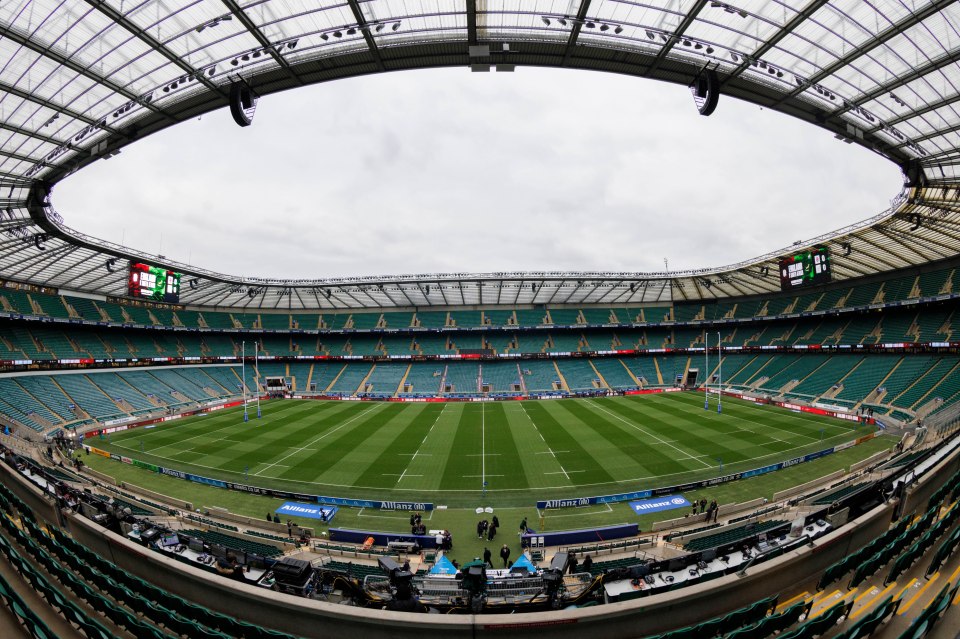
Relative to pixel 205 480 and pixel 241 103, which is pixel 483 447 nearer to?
pixel 205 480

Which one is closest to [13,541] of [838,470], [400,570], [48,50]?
[400,570]

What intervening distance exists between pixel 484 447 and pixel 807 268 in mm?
31359

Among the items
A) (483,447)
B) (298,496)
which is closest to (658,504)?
(483,447)

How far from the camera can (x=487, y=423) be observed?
39.0m

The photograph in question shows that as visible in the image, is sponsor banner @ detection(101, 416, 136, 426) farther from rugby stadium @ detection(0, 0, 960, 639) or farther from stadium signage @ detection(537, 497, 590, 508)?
stadium signage @ detection(537, 497, 590, 508)

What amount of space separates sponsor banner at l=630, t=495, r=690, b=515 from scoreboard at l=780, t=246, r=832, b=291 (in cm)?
2575

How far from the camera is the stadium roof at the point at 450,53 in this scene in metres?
13.8

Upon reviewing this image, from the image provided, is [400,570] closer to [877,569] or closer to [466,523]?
[877,569]

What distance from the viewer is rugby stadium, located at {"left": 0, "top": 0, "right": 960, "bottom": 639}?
7.64 m

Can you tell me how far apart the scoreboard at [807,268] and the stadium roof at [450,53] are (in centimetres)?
1154

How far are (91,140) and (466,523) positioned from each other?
26.8 meters

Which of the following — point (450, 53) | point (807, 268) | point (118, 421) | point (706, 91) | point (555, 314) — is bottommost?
point (118, 421)

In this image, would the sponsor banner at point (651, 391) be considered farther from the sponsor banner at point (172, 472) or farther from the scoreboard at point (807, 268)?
the sponsor banner at point (172, 472)

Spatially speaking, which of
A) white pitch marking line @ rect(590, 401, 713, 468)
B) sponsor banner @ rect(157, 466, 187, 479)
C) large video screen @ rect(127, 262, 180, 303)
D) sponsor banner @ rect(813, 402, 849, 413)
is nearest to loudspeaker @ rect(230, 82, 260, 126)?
sponsor banner @ rect(157, 466, 187, 479)
